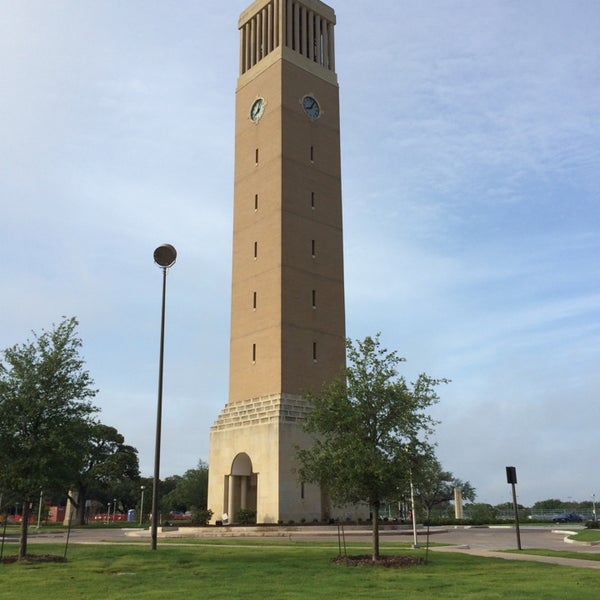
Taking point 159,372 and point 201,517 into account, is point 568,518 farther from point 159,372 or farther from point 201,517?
point 159,372

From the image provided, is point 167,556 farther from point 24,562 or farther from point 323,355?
point 323,355

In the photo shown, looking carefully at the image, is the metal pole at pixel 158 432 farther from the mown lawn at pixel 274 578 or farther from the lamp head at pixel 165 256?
the mown lawn at pixel 274 578

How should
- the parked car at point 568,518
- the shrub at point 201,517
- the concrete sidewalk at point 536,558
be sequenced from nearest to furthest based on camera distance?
the concrete sidewalk at point 536,558, the shrub at point 201,517, the parked car at point 568,518

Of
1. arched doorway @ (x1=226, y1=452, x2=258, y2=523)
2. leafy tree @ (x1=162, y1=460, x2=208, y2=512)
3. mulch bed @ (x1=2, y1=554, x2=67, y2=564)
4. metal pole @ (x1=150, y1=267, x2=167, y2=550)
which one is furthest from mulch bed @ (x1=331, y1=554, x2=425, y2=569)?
leafy tree @ (x1=162, y1=460, x2=208, y2=512)

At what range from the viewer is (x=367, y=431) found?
23281 millimetres

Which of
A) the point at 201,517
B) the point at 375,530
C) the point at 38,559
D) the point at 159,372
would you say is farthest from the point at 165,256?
the point at 201,517

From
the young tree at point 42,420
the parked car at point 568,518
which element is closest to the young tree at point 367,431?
the young tree at point 42,420

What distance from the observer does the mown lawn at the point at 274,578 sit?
51.1 ft

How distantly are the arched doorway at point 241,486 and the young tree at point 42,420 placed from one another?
24.4 meters

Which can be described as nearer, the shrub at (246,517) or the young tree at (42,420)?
the young tree at (42,420)

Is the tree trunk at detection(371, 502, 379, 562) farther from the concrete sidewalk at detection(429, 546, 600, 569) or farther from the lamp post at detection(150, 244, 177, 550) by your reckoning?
the lamp post at detection(150, 244, 177, 550)

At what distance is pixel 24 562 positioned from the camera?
22.6m

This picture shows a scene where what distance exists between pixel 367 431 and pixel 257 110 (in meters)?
40.3

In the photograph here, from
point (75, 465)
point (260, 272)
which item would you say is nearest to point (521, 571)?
point (75, 465)
